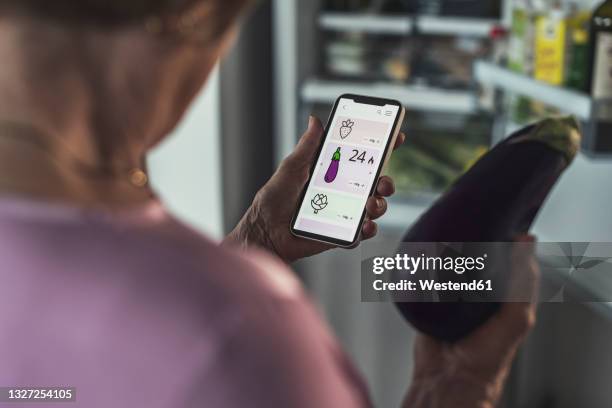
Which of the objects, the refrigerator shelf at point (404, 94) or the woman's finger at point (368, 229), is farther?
the refrigerator shelf at point (404, 94)

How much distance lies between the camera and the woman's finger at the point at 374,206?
2.55 feet

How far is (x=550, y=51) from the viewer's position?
1.29 m

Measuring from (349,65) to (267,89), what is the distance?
0.82ft

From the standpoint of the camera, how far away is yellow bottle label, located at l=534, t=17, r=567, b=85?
1264mm

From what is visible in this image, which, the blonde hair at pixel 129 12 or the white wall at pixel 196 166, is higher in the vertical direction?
the blonde hair at pixel 129 12

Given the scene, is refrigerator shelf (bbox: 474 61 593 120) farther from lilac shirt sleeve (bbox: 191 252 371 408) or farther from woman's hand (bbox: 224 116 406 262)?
lilac shirt sleeve (bbox: 191 252 371 408)

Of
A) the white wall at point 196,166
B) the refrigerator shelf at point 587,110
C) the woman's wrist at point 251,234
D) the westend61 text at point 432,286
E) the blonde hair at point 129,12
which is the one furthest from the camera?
the white wall at point 196,166

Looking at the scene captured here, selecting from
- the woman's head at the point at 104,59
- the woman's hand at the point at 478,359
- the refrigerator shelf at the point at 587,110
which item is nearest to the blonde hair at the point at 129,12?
the woman's head at the point at 104,59

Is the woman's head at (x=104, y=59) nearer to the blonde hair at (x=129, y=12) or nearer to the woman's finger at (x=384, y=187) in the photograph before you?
the blonde hair at (x=129, y=12)

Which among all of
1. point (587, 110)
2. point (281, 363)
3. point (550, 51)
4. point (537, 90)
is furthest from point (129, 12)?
point (550, 51)

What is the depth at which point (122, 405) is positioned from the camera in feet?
1.13

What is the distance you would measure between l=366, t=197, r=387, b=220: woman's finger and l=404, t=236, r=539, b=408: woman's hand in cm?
25

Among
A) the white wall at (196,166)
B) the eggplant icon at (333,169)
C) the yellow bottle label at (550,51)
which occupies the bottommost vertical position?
the white wall at (196,166)

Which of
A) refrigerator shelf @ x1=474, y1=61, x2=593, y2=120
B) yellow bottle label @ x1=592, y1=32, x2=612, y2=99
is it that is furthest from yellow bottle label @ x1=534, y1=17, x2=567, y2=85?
yellow bottle label @ x1=592, y1=32, x2=612, y2=99
